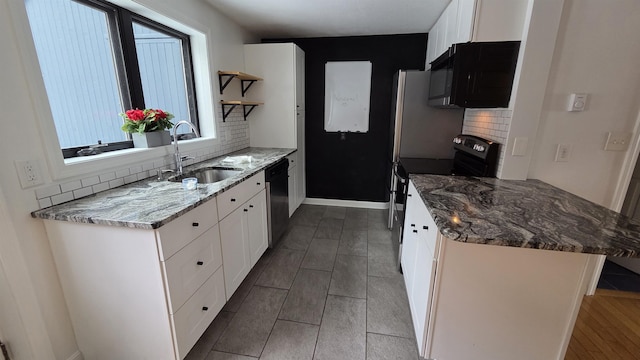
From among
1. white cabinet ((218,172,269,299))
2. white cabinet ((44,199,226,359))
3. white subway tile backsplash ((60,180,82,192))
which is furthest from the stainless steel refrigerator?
white subway tile backsplash ((60,180,82,192))

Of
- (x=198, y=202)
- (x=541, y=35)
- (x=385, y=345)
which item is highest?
(x=541, y=35)

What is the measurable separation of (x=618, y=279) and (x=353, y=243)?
2.23m

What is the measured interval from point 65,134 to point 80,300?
3.07ft

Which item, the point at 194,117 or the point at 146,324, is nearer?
the point at 146,324

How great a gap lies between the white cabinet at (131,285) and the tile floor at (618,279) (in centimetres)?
306

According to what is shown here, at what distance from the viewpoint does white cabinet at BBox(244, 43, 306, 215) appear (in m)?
3.20

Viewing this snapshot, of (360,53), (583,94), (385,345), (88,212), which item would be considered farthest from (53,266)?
(360,53)

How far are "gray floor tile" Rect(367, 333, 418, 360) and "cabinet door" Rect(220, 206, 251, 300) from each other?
1003 mm

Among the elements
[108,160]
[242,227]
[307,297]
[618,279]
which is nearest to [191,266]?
[242,227]

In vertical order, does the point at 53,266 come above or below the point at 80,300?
above

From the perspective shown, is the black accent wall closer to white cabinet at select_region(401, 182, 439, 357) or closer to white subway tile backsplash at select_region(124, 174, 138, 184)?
white cabinet at select_region(401, 182, 439, 357)

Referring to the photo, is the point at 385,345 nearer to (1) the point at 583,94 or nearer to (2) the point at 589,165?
(2) the point at 589,165

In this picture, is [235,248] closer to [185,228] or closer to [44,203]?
[185,228]

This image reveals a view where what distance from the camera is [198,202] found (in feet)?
4.73
